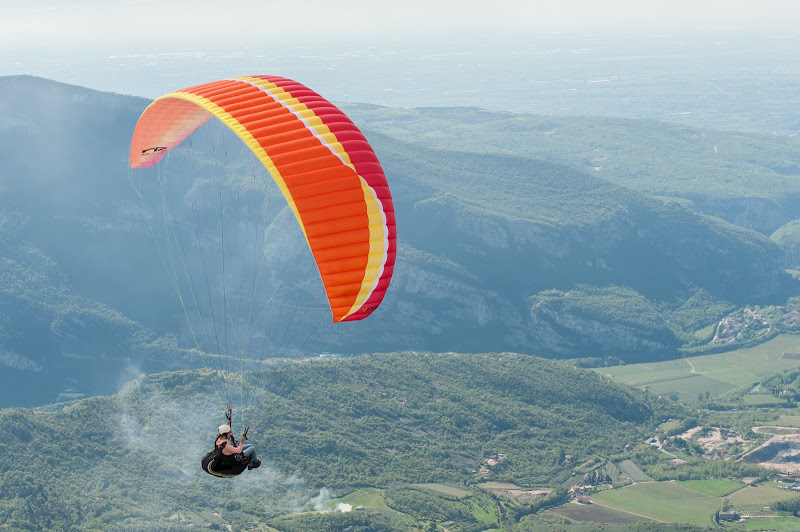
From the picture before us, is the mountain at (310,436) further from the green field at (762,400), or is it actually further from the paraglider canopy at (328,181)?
the paraglider canopy at (328,181)

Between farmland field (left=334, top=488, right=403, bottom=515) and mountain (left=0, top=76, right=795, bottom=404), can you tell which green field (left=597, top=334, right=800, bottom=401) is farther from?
farmland field (left=334, top=488, right=403, bottom=515)

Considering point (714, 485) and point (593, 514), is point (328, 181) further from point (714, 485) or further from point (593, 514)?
point (714, 485)

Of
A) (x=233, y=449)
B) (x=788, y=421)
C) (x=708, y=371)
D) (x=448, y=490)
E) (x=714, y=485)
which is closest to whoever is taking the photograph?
(x=233, y=449)

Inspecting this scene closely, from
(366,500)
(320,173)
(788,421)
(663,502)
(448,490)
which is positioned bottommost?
(788,421)

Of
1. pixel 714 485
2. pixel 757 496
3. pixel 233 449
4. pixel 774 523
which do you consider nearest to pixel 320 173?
pixel 233 449

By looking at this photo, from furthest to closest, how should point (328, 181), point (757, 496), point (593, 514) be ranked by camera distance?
point (757, 496), point (593, 514), point (328, 181)

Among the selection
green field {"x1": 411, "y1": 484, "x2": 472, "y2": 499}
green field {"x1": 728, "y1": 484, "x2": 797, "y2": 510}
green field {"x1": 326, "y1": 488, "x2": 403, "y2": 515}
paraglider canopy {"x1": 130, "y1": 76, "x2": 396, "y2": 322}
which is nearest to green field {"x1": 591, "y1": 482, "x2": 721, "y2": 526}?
green field {"x1": 728, "y1": 484, "x2": 797, "y2": 510}
